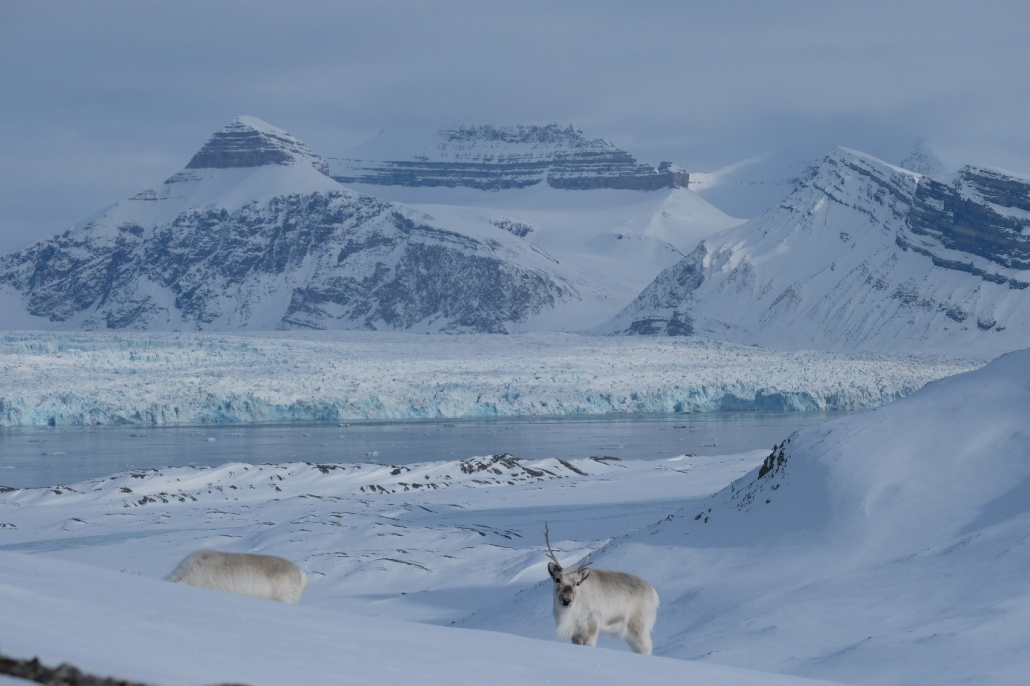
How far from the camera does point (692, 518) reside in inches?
508

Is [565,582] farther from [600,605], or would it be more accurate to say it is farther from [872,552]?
Answer: [872,552]

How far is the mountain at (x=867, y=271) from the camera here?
374 feet

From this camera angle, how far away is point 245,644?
11.2ft

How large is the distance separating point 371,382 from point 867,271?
80.2 m

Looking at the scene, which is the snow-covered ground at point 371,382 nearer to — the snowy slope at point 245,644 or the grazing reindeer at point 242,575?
the grazing reindeer at point 242,575

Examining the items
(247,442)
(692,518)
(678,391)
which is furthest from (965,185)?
(692,518)

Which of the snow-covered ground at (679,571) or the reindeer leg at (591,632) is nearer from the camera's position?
the snow-covered ground at (679,571)

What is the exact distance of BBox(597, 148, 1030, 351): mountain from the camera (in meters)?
114

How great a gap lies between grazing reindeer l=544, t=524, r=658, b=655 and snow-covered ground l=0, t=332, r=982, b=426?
A: 47.4 m

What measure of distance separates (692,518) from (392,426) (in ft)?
146

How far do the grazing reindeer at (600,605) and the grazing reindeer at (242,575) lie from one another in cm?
162

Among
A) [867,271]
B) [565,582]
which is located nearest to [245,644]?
[565,582]

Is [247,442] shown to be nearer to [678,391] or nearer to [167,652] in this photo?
[678,391]

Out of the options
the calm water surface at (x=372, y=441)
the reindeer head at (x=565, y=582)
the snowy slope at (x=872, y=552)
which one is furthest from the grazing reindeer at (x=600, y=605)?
the calm water surface at (x=372, y=441)
